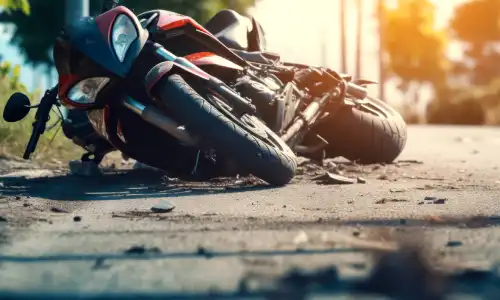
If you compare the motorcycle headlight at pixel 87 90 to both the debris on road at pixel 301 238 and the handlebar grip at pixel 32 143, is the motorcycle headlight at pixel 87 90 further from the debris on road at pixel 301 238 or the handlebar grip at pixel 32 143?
the debris on road at pixel 301 238

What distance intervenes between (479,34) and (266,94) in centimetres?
7112

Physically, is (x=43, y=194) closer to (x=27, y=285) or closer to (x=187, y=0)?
(x=27, y=285)

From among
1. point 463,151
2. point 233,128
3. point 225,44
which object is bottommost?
point 463,151

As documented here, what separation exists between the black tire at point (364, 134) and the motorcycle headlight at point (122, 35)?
3.01m

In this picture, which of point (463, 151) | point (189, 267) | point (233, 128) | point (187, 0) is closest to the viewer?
point (189, 267)

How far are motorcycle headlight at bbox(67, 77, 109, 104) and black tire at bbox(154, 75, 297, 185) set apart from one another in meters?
0.45

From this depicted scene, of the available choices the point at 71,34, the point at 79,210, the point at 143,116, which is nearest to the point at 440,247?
the point at 79,210

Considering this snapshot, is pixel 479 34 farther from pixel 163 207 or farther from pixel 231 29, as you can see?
pixel 163 207

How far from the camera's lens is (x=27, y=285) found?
3766 millimetres

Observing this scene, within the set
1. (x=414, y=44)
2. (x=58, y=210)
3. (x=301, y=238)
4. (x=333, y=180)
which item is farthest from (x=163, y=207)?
(x=414, y=44)

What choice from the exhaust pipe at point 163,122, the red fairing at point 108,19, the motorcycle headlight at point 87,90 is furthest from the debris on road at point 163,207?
the red fairing at point 108,19

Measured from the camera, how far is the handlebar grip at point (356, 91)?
9703mm

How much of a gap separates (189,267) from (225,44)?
4.63 m

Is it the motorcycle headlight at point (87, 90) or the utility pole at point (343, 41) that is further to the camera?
the utility pole at point (343, 41)
